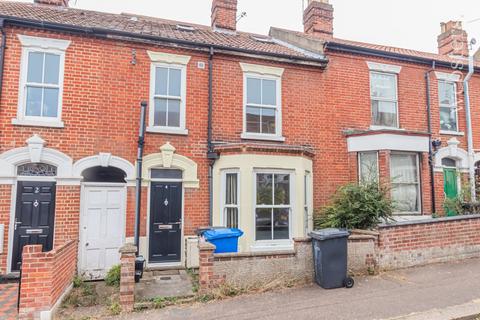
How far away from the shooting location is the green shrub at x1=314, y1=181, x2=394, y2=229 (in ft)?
26.4

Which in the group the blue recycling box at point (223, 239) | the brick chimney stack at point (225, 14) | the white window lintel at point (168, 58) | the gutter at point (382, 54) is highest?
the brick chimney stack at point (225, 14)

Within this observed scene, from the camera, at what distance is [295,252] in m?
6.78

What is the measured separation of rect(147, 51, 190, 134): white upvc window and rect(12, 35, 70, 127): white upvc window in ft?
7.25

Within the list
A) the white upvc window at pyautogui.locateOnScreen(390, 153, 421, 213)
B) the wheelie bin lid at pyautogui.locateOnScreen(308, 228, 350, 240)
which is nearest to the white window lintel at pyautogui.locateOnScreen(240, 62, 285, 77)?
the white upvc window at pyautogui.locateOnScreen(390, 153, 421, 213)

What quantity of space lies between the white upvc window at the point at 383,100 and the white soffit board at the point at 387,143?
3.27 feet

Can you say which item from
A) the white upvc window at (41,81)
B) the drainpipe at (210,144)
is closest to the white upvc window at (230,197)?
the drainpipe at (210,144)

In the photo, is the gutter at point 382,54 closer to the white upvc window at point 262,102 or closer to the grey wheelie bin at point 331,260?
the white upvc window at point 262,102

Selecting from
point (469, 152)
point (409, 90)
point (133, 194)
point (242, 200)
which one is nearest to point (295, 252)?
point (242, 200)

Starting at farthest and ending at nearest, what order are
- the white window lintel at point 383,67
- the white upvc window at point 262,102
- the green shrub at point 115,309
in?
1. the white window lintel at point 383,67
2. the white upvc window at point 262,102
3. the green shrub at point 115,309

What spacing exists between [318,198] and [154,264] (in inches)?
199

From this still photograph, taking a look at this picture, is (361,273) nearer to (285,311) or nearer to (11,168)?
(285,311)

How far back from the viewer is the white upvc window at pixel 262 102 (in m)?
9.75

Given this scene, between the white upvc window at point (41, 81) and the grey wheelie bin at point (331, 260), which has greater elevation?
the white upvc window at point (41, 81)

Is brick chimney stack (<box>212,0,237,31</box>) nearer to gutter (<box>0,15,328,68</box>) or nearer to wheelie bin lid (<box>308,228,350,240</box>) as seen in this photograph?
gutter (<box>0,15,328,68</box>)
